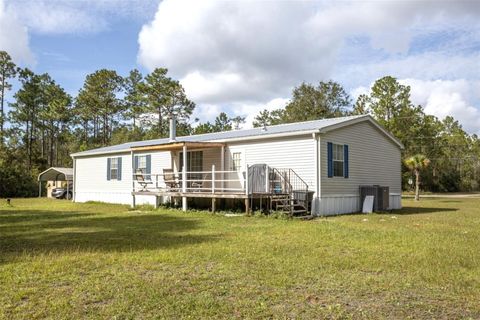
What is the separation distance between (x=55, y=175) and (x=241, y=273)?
2999cm

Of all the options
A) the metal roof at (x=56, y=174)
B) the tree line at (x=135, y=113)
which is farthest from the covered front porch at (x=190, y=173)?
the tree line at (x=135, y=113)

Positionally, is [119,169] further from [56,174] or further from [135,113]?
[135,113]

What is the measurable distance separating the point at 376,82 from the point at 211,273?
135 feet

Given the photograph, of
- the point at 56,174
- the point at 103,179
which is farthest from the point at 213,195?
the point at 56,174

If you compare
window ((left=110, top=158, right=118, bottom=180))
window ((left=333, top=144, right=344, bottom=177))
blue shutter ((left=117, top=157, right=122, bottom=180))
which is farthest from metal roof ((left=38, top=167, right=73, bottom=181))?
window ((left=333, top=144, right=344, bottom=177))

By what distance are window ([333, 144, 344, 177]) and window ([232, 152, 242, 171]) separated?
12.4ft

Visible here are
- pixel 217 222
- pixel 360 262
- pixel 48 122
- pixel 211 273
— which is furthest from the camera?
pixel 48 122

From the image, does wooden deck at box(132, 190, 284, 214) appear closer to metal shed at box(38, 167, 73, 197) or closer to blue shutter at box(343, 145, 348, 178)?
blue shutter at box(343, 145, 348, 178)

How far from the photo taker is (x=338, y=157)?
1571 cm

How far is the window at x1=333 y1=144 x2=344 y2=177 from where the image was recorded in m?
15.5

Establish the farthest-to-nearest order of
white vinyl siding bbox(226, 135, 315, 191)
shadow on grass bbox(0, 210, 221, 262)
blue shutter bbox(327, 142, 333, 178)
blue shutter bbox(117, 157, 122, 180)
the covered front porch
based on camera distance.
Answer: blue shutter bbox(117, 157, 122, 180) < the covered front porch < blue shutter bbox(327, 142, 333, 178) < white vinyl siding bbox(226, 135, 315, 191) < shadow on grass bbox(0, 210, 221, 262)

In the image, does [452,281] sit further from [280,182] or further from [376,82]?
[376,82]

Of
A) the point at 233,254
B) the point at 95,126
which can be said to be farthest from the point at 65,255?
the point at 95,126

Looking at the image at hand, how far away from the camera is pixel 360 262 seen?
6.80m
